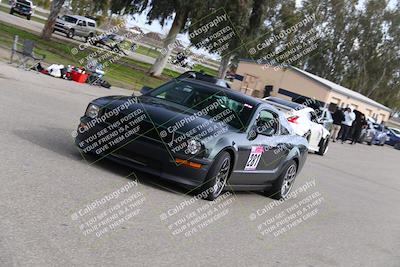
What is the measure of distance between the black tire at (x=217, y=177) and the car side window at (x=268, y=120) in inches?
40.8

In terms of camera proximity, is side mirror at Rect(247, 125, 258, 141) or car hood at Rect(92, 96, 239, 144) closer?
car hood at Rect(92, 96, 239, 144)

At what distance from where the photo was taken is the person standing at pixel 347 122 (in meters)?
33.1

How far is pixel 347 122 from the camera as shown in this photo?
1304 inches

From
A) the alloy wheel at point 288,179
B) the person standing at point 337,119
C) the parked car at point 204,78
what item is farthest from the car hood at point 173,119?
the person standing at point 337,119

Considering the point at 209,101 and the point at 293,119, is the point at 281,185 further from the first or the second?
the point at 293,119

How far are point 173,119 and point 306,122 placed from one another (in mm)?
11905

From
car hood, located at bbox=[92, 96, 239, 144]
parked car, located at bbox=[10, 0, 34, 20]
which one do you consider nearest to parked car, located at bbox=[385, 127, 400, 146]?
parked car, located at bbox=[10, 0, 34, 20]

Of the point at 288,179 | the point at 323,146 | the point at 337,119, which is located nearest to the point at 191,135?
the point at 288,179

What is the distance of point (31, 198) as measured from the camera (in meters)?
6.34

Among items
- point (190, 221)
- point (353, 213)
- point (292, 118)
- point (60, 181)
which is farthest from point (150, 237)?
point (292, 118)

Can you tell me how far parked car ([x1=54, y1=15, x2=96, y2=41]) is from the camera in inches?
1990

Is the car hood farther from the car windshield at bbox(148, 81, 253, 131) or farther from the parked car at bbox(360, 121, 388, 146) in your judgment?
the parked car at bbox(360, 121, 388, 146)

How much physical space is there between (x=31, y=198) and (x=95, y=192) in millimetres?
1072

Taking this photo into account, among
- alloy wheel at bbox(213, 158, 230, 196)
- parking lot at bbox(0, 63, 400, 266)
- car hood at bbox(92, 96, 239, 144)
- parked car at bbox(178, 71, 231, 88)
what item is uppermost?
parked car at bbox(178, 71, 231, 88)
